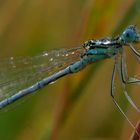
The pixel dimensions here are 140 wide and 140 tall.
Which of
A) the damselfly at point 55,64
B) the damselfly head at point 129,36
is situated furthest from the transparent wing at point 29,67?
the damselfly head at point 129,36

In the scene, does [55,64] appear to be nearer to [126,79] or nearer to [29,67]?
[29,67]

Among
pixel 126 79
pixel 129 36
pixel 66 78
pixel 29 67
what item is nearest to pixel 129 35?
pixel 129 36

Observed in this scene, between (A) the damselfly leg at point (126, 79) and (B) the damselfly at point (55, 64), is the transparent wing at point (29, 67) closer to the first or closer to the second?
(B) the damselfly at point (55, 64)

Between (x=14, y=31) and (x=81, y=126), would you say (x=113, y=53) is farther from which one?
Result: (x=14, y=31)

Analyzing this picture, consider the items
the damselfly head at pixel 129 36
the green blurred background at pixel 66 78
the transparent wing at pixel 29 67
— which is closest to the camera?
the green blurred background at pixel 66 78


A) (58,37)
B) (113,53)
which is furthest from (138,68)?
(58,37)

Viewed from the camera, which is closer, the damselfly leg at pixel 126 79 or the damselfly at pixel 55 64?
the damselfly leg at pixel 126 79
